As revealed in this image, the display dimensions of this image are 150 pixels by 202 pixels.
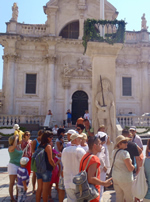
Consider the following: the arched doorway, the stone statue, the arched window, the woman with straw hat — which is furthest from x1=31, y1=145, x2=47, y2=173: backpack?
the stone statue

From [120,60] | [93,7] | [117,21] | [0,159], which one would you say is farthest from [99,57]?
[93,7]

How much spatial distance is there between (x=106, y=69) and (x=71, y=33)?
1672 centimetres

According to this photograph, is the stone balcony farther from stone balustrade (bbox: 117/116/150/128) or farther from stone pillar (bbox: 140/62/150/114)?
stone balustrade (bbox: 117/116/150/128)

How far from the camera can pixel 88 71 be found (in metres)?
23.0

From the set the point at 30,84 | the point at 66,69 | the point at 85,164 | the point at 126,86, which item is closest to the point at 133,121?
the point at 126,86

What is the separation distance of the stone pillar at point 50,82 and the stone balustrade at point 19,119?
2.09m

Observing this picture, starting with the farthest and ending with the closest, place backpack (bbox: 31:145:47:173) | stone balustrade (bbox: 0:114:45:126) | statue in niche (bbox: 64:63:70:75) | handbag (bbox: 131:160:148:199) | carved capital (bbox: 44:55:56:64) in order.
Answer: statue in niche (bbox: 64:63:70:75) < carved capital (bbox: 44:55:56:64) < stone balustrade (bbox: 0:114:45:126) < backpack (bbox: 31:145:47:173) < handbag (bbox: 131:160:148:199)

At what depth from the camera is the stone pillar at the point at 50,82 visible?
21.9 m

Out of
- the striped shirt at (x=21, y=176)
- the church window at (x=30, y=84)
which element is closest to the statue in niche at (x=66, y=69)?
the church window at (x=30, y=84)

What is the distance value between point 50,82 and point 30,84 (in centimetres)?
217

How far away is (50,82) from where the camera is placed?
22.2 meters

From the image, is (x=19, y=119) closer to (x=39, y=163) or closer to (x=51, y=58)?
(x=51, y=58)

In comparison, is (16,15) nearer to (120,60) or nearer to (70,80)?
(70,80)

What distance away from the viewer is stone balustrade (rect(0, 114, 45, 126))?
62.5 ft
